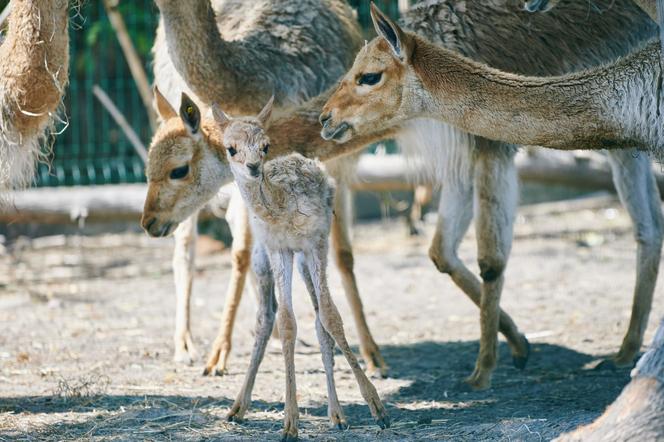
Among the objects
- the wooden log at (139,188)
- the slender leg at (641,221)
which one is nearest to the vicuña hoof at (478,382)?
the slender leg at (641,221)

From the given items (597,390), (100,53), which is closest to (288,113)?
(597,390)

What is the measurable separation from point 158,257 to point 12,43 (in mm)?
5341

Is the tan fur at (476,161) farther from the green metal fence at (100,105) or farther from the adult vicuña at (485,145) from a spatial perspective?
the green metal fence at (100,105)

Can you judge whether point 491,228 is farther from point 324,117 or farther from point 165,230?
point 165,230

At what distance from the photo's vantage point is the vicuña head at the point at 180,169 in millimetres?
5227

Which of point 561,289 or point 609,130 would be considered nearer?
point 609,130

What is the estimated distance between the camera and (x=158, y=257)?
9953mm

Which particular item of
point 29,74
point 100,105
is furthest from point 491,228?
point 100,105

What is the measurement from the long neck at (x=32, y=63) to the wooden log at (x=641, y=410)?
9.54 feet

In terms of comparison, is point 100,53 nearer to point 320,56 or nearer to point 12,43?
point 320,56

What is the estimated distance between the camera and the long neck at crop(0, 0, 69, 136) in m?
4.72

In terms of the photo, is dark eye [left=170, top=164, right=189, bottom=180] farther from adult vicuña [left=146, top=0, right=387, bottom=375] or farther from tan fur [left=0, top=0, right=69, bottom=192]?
tan fur [left=0, top=0, right=69, bottom=192]

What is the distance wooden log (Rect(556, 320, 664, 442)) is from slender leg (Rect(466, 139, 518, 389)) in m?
2.03

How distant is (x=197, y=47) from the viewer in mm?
5656
